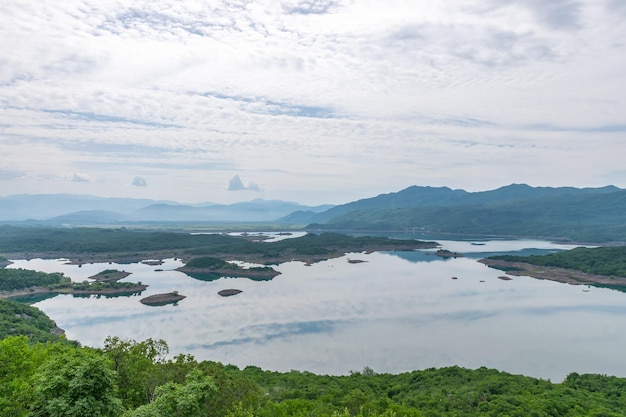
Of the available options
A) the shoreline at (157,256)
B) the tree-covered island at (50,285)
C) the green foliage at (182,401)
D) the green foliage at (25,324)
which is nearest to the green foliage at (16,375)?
the green foliage at (182,401)

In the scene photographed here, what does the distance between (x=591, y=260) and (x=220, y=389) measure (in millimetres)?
140650

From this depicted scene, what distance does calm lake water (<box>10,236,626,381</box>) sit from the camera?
55516mm

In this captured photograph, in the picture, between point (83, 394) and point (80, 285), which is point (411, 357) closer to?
point (83, 394)

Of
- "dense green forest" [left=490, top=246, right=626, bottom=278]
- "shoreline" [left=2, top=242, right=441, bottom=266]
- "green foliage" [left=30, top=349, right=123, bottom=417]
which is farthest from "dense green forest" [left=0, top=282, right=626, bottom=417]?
"shoreline" [left=2, top=242, right=441, bottom=266]

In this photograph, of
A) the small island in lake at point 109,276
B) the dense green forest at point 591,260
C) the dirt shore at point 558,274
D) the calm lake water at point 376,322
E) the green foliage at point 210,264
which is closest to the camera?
the calm lake water at point 376,322

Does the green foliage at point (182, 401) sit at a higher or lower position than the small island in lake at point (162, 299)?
higher

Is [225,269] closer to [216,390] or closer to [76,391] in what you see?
[216,390]

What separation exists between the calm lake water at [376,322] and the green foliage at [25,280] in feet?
34.1

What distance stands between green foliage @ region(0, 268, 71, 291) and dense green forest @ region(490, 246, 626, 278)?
478 ft

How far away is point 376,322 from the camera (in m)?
73.8

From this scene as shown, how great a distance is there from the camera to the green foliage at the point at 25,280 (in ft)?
324

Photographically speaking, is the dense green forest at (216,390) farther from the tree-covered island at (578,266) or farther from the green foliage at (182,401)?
the tree-covered island at (578,266)

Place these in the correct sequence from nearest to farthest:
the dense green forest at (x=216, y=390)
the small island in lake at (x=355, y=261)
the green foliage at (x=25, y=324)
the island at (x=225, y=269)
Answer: the dense green forest at (x=216, y=390) → the green foliage at (x=25, y=324) → the island at (x=225, y=269) → the small island in lake at (x=355, y=261)

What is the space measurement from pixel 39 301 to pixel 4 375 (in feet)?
299
